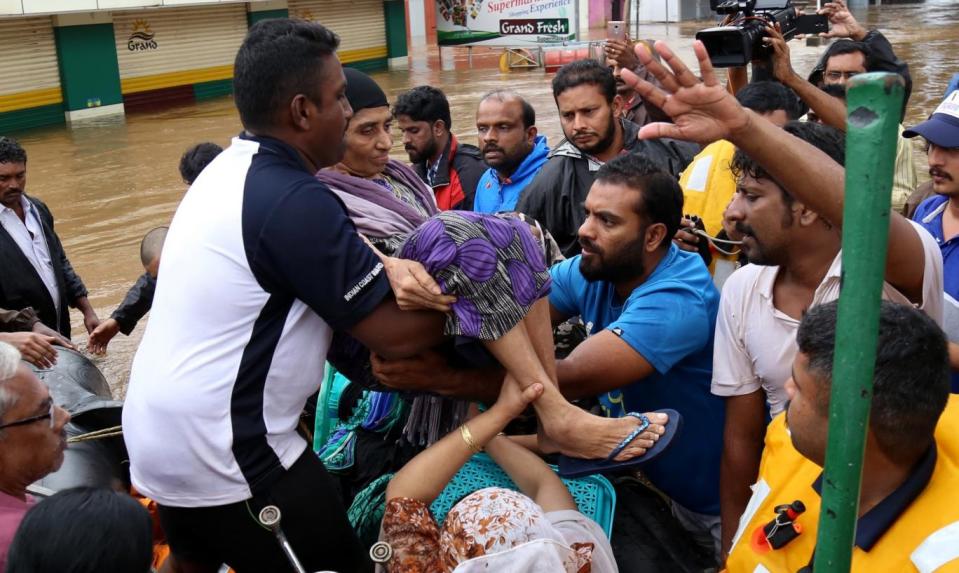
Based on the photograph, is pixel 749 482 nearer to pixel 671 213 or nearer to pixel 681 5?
pixel 671 213

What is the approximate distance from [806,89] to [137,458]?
3.01m

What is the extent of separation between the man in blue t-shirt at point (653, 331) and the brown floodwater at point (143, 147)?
4982 mm

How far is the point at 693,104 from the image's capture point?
2.13m

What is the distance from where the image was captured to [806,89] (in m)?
3.96

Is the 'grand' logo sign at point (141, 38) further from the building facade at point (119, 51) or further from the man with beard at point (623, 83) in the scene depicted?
the man with beard at point (623, 83)

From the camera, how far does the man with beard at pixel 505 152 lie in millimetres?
5543

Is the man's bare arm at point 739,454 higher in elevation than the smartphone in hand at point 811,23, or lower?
lower

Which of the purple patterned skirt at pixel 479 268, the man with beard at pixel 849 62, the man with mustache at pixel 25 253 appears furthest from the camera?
the man with mustache at pixel 25 253

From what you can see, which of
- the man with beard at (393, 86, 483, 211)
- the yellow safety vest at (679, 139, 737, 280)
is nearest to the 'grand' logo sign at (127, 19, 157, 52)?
the man with beard at (393, 86, 483, 211)

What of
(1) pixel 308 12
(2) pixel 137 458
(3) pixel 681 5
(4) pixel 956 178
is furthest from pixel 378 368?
(3) pixel 681 5

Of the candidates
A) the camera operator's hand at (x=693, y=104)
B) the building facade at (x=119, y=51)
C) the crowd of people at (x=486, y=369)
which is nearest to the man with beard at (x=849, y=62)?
the crowd of people at (x=486, y=369)

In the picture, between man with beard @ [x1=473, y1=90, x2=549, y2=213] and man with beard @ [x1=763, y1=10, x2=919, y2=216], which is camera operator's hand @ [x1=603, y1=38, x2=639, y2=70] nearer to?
man with beard @ [x1=473, y1=90, x2=549, y2=213]

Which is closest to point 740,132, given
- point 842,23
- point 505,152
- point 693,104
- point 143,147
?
point 693,104

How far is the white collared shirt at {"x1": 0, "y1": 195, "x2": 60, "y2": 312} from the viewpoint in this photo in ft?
19.2
